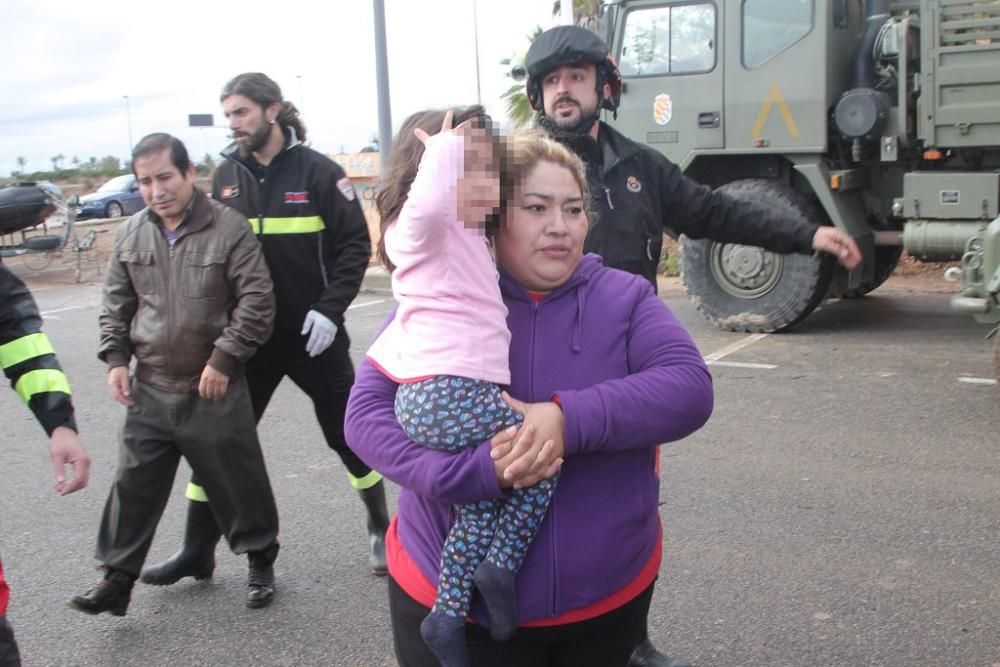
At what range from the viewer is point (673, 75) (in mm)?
9164

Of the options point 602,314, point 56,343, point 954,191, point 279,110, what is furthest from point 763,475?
point 56,343

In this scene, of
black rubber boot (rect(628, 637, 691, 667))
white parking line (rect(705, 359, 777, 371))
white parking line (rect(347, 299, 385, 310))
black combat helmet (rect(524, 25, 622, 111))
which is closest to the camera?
black combat helmet (rect(524, 25, 622, 111))

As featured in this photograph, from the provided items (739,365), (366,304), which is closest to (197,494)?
(739,365)

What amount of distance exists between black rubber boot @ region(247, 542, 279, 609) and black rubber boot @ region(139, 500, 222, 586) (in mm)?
227

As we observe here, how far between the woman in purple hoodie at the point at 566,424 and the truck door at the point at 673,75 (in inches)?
288

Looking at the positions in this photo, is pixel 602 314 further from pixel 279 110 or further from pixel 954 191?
pixel 954 191

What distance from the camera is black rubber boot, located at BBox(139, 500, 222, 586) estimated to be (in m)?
4.15

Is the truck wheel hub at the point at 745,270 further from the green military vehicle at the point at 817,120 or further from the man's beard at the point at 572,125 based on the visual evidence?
the man's beard at the point at 572,125

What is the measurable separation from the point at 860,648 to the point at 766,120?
241 inches

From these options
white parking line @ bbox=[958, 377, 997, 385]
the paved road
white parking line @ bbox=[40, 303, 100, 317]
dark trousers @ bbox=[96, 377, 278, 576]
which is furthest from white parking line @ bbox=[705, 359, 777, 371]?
white parking line @ bbox=[40, 303, 100, 317]

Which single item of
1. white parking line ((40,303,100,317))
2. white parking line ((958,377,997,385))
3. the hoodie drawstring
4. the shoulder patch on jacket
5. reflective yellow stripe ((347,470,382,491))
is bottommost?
white parking line ((40,303,100,317))

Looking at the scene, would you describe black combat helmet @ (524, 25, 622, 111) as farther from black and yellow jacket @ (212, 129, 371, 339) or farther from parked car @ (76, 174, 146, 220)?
parked car @ (76, 174, 146, 220)

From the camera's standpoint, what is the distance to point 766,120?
8836mm

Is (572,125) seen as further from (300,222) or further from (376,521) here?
(376,521)
